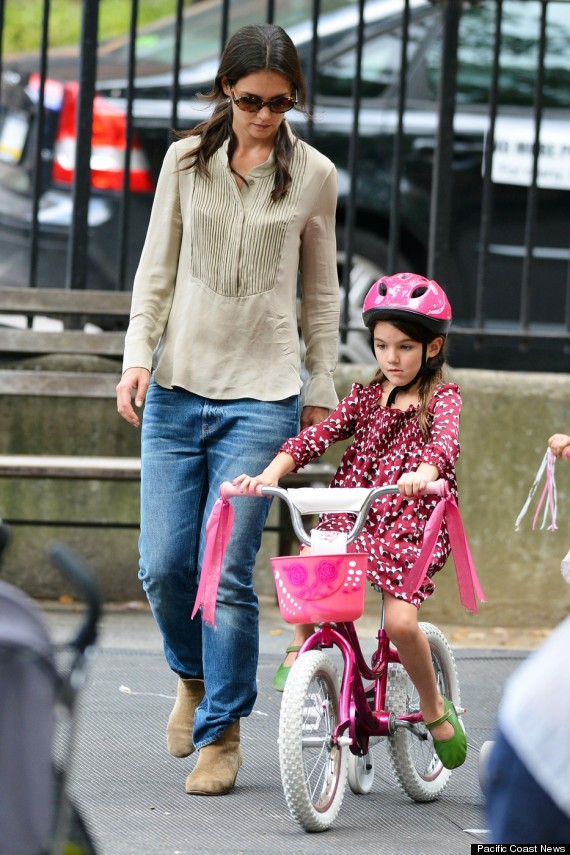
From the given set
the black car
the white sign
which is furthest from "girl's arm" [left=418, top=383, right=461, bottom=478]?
the white sign

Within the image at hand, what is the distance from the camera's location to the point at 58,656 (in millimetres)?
1893

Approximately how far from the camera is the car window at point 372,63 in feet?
22.4

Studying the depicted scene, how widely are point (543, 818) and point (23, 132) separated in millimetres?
5493

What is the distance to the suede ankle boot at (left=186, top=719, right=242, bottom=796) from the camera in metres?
3.77

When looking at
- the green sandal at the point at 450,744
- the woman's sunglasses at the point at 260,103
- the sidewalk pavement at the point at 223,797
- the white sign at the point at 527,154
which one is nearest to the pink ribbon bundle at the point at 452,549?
the green sandal at the point at 450,744

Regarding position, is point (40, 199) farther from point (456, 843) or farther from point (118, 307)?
point (456, 843)

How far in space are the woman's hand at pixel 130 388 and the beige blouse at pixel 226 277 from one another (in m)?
0.03

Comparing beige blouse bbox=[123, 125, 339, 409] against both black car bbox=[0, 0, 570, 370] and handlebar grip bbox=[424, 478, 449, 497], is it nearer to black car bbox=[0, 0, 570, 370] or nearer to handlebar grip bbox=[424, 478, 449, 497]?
handlebar grip bbox=[424, 478, 449, 497]

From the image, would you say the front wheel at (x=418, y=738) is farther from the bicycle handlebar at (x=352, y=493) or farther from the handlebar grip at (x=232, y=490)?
the handlebar grip at (x=232, y=490)

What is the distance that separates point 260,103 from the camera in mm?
3695

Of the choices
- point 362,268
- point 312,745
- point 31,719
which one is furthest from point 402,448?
point 362,268

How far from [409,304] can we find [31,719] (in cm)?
209

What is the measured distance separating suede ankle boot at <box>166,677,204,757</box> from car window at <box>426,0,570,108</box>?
389 cm

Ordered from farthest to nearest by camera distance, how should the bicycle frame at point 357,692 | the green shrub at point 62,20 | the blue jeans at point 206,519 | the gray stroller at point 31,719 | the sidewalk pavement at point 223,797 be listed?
the green shrub at point 62,20 < the blue jeans at point 206,519 < the bicycle frame at point 357,692 < the sidewalk pavement at point 223,797 < the gray stroller at point 31,719
